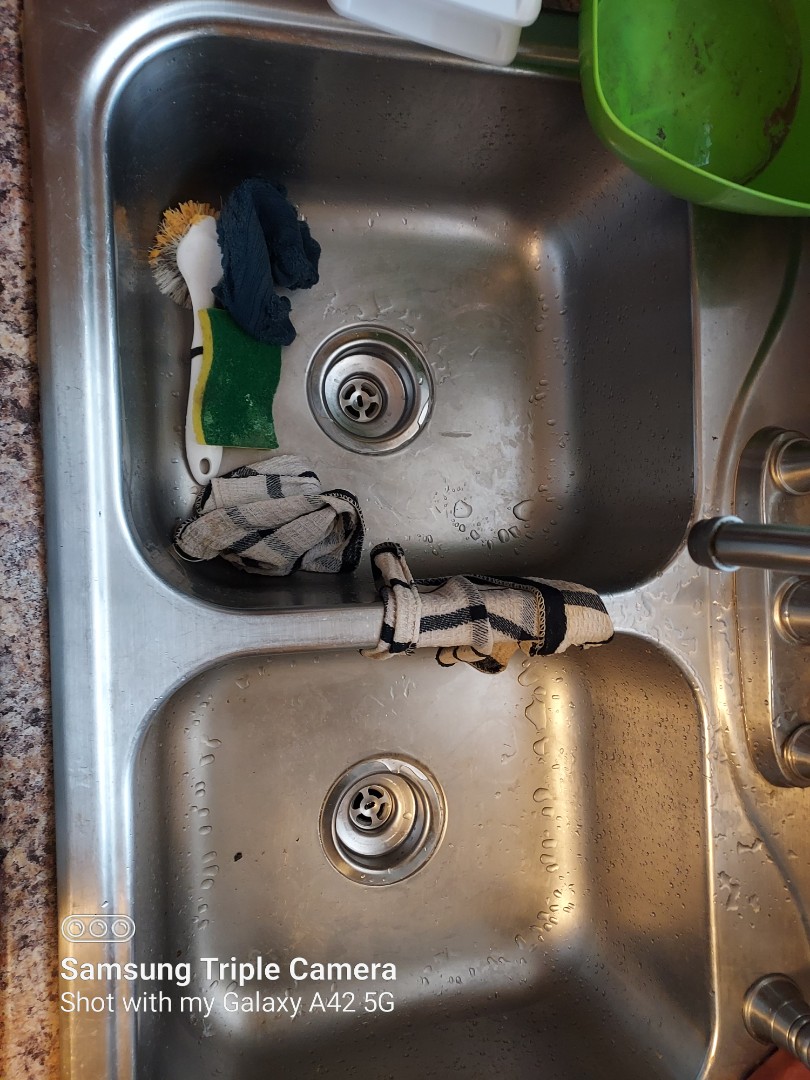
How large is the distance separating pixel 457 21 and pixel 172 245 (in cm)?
36

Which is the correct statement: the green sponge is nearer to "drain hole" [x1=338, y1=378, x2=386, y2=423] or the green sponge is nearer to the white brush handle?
the white brush handle

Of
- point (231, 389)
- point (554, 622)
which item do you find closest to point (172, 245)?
point (231, 389)

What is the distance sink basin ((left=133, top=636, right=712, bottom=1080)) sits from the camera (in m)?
0.77

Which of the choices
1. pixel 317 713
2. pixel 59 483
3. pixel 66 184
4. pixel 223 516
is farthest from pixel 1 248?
pixel 317 713

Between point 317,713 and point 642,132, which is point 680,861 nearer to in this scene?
point 317,713

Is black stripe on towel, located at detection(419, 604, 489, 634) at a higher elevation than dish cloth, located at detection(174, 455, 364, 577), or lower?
lower

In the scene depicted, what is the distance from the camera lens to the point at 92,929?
0.59 m

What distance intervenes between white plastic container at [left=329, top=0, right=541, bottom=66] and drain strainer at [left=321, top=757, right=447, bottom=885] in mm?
762

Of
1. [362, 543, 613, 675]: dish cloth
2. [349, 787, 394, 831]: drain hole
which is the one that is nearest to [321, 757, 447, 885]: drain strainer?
[349, 787, 394, 831]: drain hole

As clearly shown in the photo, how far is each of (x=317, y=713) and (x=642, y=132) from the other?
2.33 ft

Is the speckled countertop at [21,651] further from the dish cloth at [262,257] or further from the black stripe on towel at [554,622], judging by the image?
the black stripe on towel at [554,622]

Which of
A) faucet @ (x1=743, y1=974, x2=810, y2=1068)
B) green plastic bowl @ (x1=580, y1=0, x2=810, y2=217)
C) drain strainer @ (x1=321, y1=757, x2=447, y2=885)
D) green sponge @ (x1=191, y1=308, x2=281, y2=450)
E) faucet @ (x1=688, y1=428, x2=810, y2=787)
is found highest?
green plastic bowl @ (x1=580, y1=0, x2=810, y2=217)

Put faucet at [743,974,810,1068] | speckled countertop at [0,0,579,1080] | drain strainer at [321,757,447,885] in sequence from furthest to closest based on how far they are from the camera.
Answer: drain strainer at [321,757,447,885], faucet at [743,974,810,1068], speckled countertop at [0,0,579,1080]

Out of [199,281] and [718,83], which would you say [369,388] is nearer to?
[199,281]
